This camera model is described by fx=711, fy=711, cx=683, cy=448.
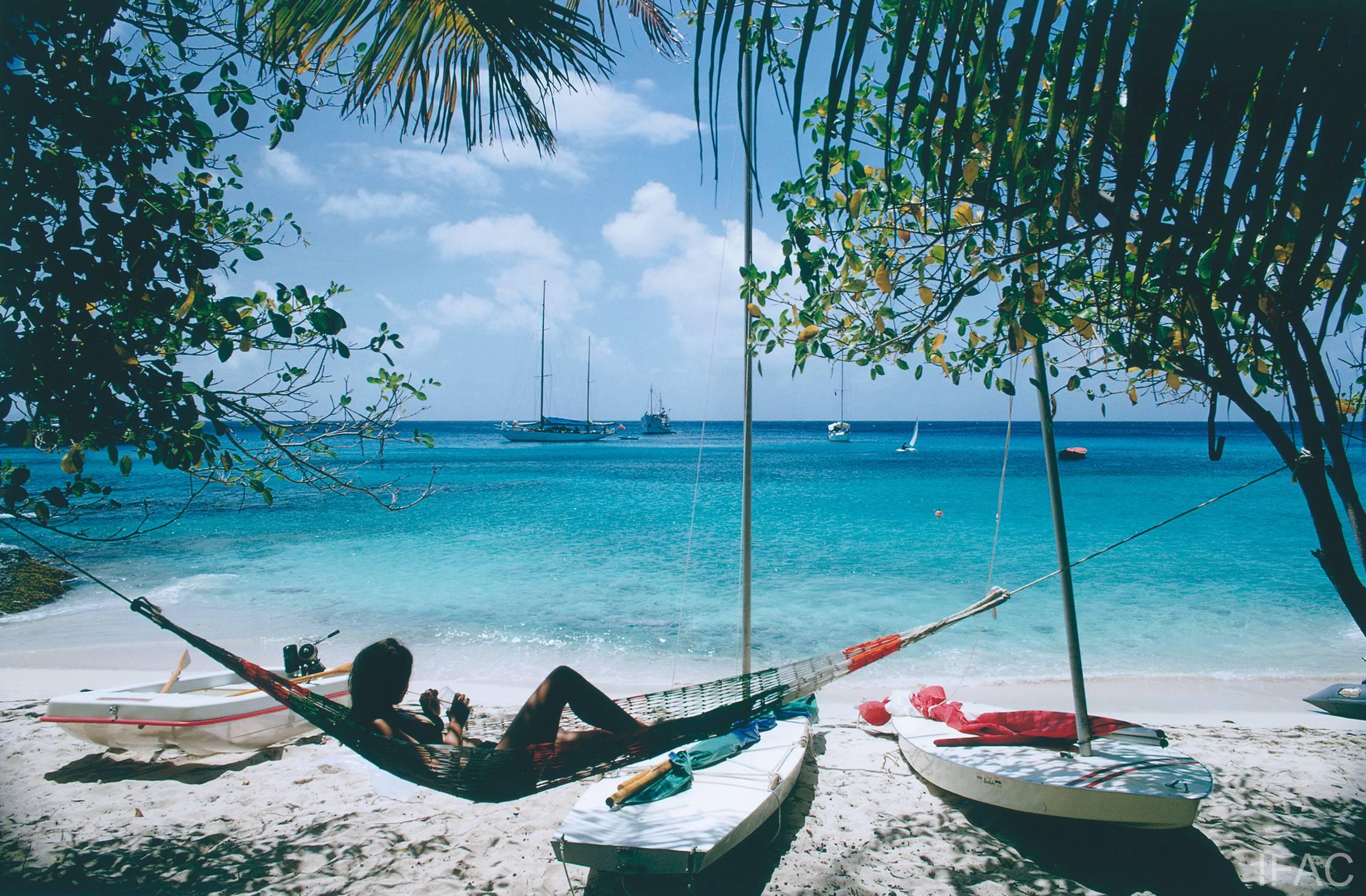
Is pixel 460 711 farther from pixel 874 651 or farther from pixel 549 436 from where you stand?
pixel 549 436

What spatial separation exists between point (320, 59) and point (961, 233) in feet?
6.53

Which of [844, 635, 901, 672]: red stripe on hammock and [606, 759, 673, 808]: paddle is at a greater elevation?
[844, 635, 901, 672]: red stripe on hammock

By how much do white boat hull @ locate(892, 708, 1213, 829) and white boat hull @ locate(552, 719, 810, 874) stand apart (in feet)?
2.61

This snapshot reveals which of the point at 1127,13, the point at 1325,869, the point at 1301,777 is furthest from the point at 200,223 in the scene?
the point at 1301,777

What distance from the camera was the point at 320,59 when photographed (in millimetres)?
1933

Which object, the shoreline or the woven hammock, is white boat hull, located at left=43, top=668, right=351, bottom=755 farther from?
the woven hammock

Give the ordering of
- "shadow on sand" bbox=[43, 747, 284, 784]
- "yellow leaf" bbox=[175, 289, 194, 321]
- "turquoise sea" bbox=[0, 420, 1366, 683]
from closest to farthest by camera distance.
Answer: "yellow leaf" bbox=[175, 289, 194, 321] < "shadow on sand" bbox=[43, 747, 284, 784] < "turquoise sea" bbox=[0, 420, 1366, 683]

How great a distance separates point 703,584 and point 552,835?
7921 mm

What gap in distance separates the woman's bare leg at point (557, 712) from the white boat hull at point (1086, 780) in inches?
67.1

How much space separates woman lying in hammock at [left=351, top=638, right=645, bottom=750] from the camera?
283cm

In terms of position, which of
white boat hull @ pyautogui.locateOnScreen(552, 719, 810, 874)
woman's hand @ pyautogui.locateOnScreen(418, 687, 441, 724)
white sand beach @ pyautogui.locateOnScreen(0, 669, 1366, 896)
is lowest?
white sand beach @ pyautogui.locateOnScreen(0, 669, 1366, 896)

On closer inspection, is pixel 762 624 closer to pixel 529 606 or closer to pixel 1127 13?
pixel 529 606

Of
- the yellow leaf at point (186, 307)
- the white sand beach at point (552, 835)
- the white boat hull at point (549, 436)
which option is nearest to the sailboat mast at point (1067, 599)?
the white sand beach at point (552, 835)

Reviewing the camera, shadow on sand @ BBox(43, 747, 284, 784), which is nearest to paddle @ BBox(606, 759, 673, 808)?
shadow on sand @ BBox(43, 747, 284, 784)
